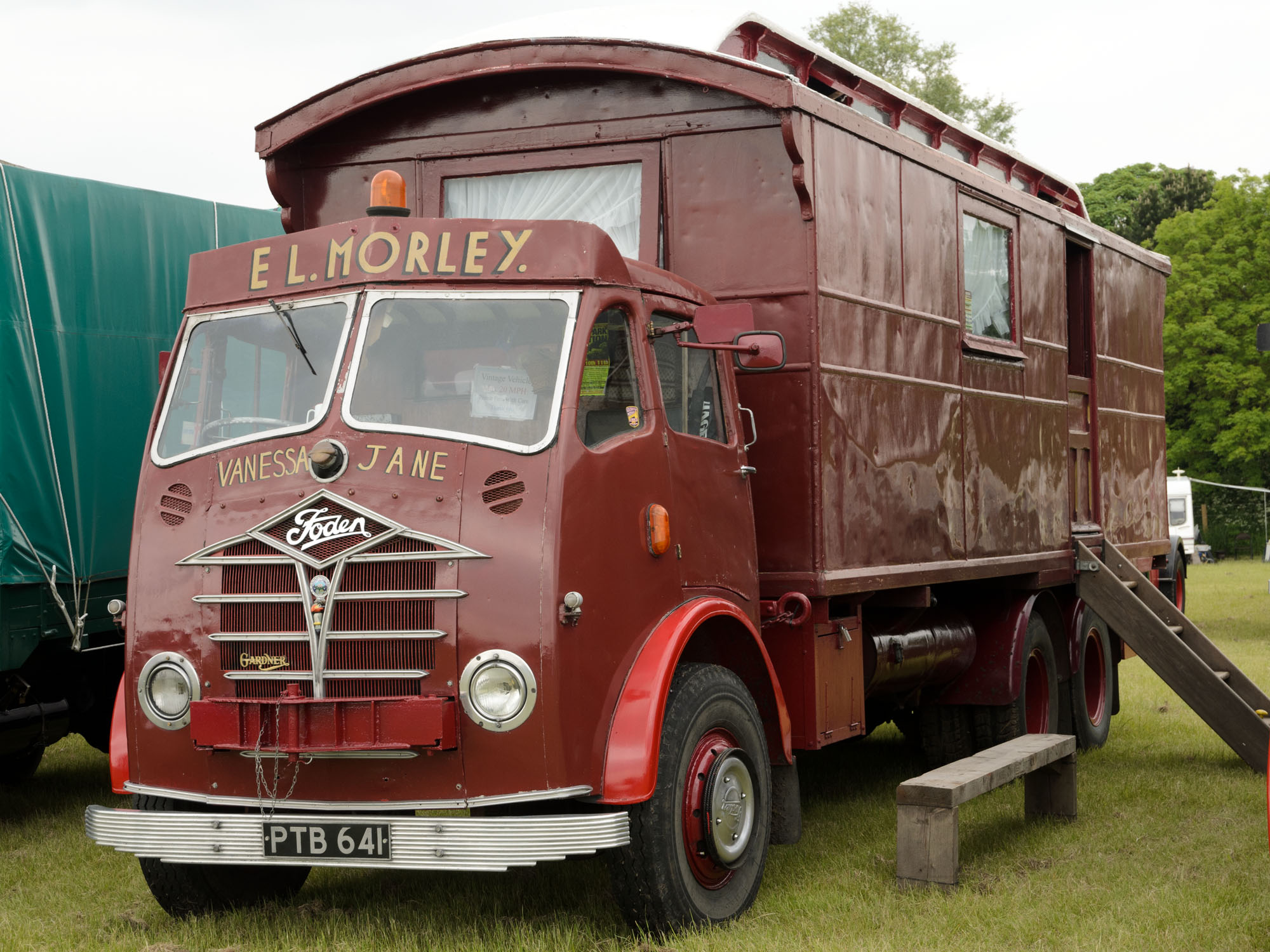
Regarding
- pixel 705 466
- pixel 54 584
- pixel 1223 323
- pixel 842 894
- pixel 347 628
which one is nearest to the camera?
pixel 347 628

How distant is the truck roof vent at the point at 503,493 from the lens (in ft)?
17.5

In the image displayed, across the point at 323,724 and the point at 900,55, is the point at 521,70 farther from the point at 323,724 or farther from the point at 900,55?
the point at 900,55

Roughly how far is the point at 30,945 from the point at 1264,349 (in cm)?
1061

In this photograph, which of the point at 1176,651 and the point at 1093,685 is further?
the point at 1093,685

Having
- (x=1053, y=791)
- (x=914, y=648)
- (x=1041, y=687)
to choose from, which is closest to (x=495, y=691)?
(x=914, y=648)

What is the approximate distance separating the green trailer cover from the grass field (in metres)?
1.69

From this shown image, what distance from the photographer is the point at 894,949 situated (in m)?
5.53

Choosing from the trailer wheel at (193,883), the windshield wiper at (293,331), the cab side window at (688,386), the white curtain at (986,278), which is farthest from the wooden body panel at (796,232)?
the trailer wheel at (193,883)

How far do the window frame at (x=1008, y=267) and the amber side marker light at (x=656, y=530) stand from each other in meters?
3.38

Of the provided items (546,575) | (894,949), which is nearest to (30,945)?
(546,575)

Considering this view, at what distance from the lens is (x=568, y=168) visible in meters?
7.32

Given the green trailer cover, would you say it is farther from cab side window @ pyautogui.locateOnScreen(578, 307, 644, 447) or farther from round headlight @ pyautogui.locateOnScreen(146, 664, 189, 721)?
cab side window @ pyautogui.locateOnScreen(578, 307, 644, 447)

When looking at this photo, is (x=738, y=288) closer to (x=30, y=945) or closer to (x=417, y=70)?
(x=417, y=70)

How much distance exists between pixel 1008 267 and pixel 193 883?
20.2 ft
